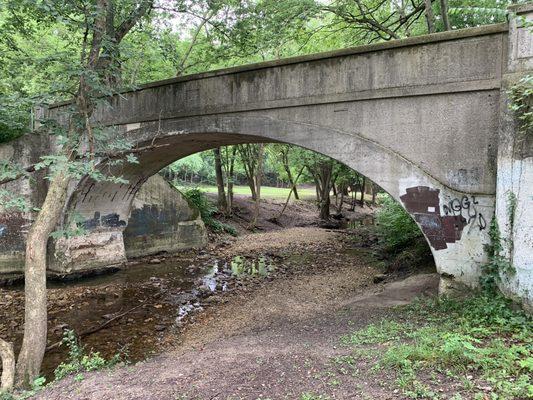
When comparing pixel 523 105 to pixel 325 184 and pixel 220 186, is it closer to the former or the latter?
pixel 220 186

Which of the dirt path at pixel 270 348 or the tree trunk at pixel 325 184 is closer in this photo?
the dirt path at pixel 270 348

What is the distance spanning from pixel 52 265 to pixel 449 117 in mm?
11633

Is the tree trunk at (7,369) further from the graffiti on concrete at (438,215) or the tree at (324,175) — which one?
the tree at (324,175)

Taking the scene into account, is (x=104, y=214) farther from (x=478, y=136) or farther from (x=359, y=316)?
(x=478, y=136)

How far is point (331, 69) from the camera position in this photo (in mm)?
6898

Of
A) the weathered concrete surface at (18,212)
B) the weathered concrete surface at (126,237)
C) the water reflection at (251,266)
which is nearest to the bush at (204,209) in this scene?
the weathered concrete surface at (126,237)

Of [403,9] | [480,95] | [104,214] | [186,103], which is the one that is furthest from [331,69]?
[104,214]

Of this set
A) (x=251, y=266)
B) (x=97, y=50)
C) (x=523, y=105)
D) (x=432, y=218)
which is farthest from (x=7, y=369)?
(x=251, y=266)

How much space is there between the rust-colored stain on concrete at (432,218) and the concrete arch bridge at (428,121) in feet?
0.05

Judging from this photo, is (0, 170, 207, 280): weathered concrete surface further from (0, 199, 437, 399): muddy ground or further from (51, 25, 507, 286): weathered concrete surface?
(51, 25, 507, 286): weathered concrete surface

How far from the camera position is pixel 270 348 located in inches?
213

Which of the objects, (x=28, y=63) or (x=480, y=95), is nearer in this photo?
(x=480, y=95)

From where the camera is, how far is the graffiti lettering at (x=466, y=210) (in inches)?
223

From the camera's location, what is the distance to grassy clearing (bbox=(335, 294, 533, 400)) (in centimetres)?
335
